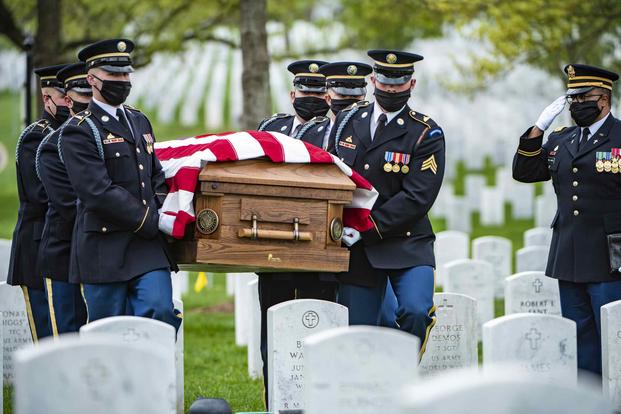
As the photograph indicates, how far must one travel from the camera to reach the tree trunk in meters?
13.3

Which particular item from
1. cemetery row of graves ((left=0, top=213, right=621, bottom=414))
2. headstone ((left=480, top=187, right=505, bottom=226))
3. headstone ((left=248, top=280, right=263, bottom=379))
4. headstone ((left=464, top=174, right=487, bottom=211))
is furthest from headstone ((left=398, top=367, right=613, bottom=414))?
headstone ((left=464, top=174, right=487, bottom=211))

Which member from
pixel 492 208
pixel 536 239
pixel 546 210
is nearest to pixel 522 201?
pixel 492 208

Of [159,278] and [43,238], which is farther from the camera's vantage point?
[43,238]

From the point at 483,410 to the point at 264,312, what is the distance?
165 inches

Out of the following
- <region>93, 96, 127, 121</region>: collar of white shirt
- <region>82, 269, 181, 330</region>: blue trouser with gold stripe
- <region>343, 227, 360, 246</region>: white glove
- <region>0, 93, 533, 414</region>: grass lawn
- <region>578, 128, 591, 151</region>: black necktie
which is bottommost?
<region>0, 93, 533, 414</region>: grass lawn

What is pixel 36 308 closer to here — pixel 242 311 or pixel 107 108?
pixel 107 108

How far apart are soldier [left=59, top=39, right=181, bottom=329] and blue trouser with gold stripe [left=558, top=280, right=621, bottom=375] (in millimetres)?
2540

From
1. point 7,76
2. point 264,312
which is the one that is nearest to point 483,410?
point 264,312

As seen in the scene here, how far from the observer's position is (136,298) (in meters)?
6.82

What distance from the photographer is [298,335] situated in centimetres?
686

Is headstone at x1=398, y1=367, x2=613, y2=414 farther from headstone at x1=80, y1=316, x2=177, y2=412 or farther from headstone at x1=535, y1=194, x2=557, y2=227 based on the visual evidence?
headstone at x1=535, y1=194, x2=557, y2=227

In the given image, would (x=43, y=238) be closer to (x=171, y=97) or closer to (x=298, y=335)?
(x=298, y=335)

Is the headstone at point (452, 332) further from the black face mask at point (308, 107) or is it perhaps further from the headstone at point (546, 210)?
the headstone at point (546, 210)

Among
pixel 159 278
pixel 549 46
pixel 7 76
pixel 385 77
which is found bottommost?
pixel 159 278
